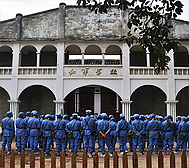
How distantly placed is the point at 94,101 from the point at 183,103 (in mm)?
6592

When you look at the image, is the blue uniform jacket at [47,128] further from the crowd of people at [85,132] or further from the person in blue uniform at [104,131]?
the person in blue uniform at [104,131]

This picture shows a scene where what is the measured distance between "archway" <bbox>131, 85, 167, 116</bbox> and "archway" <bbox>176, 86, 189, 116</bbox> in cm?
114

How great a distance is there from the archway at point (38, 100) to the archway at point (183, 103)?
367 inches

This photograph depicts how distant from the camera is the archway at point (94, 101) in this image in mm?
17688

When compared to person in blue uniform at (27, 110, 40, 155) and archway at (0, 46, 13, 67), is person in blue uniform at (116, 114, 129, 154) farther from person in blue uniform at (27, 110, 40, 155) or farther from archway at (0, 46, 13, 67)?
archway at (0, 46, 13, 67)

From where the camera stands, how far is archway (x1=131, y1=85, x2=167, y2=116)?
18.1 meters

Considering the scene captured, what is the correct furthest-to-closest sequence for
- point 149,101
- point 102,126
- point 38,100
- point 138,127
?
point 38,100
point 149,101
point 138,127
point 102,126

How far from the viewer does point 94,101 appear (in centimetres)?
1800

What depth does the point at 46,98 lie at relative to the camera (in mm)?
18625

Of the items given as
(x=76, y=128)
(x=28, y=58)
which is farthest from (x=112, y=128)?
(x=28, y=58)

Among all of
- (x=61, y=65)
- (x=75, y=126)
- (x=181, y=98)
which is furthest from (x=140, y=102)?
(x=75, y=126)

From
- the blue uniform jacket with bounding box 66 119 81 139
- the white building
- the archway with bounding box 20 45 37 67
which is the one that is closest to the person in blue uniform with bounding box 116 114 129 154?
the blue uniform jacket with bounding box 66 119 81 139

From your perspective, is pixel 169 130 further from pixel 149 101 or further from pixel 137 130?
pixel 149 101

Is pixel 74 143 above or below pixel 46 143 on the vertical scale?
above
